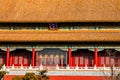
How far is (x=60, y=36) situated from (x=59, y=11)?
330 centimetres

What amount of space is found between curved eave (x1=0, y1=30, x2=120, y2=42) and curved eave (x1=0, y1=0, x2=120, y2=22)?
1.21 meters

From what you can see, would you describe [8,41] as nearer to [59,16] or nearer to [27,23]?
[27,23]

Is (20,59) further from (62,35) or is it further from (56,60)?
(62,35)

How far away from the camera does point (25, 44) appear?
42.6 m

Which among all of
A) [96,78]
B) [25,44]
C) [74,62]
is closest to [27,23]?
[25,44]

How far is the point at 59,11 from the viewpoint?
43969 millimetres

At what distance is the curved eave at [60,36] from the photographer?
135 ft

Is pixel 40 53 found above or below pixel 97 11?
below

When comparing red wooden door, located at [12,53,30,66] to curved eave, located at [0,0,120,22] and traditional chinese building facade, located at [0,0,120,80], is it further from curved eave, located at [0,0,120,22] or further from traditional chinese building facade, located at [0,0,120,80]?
curved eave, located at [0,0,120,22]

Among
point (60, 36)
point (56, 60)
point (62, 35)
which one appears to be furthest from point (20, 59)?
point (62, 35)

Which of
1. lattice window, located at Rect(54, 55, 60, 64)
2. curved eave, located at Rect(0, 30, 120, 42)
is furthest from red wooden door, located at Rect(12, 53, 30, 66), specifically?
lattice window, located at Rect(54, 55, 60, 64)

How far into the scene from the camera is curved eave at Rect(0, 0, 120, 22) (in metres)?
42.6

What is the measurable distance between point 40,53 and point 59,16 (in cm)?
430

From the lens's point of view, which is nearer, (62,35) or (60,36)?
(60,36)
